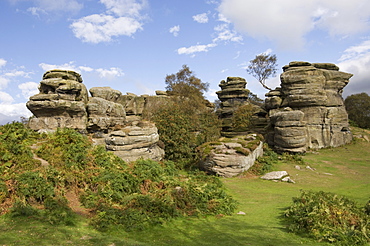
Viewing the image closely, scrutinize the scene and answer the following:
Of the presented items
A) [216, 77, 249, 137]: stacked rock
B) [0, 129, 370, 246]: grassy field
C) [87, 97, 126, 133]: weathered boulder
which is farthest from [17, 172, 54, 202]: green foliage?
[216, 77, 249, 137]: stacked rock

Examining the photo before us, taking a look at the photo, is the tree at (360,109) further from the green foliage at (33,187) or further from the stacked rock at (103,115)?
the green foliage at (33,187)

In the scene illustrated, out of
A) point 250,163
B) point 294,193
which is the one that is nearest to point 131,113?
point 250,163

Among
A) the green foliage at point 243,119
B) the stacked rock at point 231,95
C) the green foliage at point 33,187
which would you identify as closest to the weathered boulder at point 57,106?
the green foliage at point 33,187

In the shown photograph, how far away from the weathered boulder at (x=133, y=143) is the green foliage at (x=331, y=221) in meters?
11.3

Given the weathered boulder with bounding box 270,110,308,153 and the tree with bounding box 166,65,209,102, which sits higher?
the tree with bounding box 166,65,209,102

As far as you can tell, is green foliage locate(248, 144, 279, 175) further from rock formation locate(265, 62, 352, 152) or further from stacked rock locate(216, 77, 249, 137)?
stacked rock locate(216, 77, 249, 137)

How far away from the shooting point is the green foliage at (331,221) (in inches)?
252

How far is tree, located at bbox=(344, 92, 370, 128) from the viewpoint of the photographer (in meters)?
44.8

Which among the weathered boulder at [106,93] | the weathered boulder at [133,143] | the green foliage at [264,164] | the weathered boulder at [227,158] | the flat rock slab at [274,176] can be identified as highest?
the weathered boulder at [106,93]

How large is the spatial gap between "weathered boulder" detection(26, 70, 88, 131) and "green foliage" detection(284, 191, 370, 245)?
24156mm

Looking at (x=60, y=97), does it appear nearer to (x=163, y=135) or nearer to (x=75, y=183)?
(x=163, y=135)

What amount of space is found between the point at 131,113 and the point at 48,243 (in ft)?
104

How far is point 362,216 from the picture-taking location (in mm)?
7477

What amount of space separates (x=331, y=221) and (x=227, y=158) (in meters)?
10.6
